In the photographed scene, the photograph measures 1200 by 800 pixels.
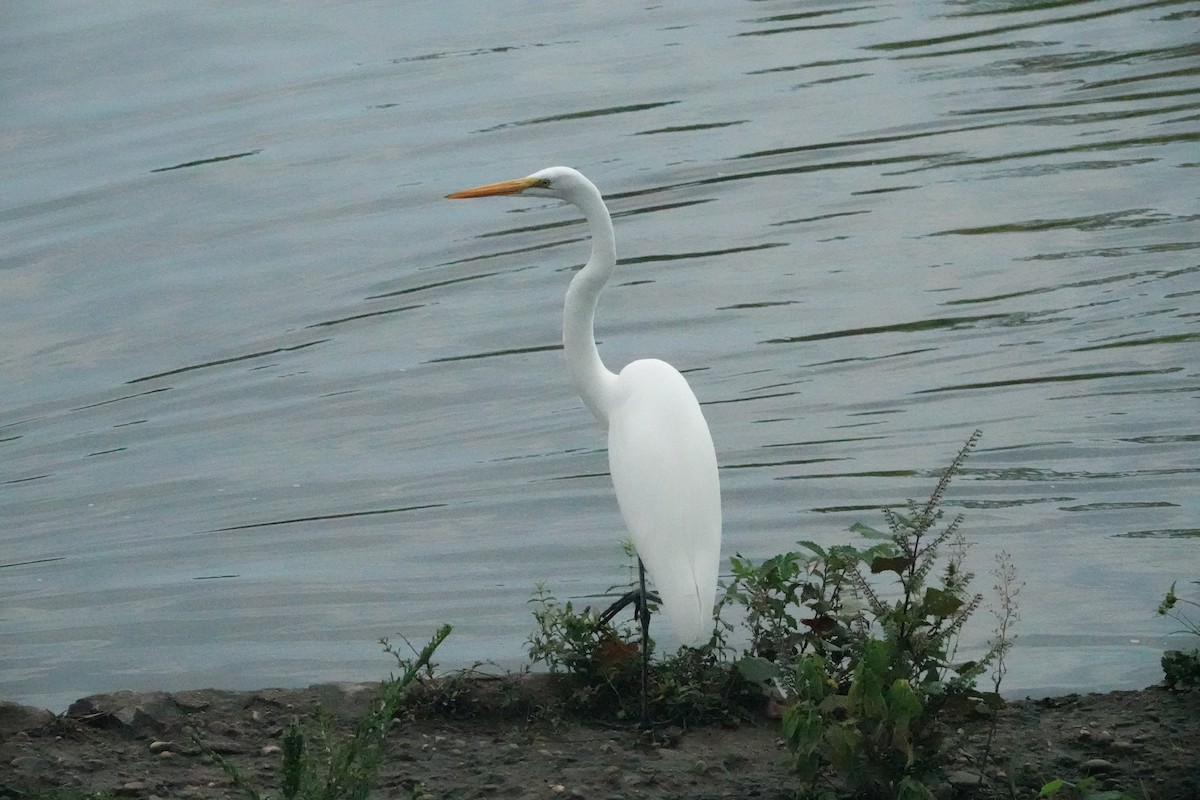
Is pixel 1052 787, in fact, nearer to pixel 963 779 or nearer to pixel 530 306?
pixel 963 779

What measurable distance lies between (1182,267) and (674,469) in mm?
4228

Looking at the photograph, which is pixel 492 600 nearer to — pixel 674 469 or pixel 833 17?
pixel 674 469

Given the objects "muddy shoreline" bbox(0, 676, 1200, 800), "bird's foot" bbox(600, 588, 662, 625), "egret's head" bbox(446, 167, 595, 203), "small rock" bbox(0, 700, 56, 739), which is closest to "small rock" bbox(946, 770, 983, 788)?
"muddy shoreline" bbox(0, 676, 1200, 800)

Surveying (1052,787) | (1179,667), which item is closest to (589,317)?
(1179,667)

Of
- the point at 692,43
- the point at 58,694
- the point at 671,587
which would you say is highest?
the point at 692,43

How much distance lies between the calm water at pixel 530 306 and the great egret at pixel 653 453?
0.84 m

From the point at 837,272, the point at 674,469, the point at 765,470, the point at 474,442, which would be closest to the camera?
the point at 674,469

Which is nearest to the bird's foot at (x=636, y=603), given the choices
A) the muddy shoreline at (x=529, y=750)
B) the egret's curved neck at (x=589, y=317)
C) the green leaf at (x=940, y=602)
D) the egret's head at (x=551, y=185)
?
the muddy shoreline at (x=529, y=750)

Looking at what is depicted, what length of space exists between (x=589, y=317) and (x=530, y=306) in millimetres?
3211

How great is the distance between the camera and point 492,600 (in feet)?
17.4

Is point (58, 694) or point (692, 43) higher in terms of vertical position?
point (692, 43)

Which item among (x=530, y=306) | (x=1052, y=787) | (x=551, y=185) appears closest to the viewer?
(x=1052, y=787)

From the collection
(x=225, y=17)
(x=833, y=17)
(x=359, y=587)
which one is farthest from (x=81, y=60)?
(x=359, y=587)

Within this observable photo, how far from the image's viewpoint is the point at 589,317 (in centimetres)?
479
